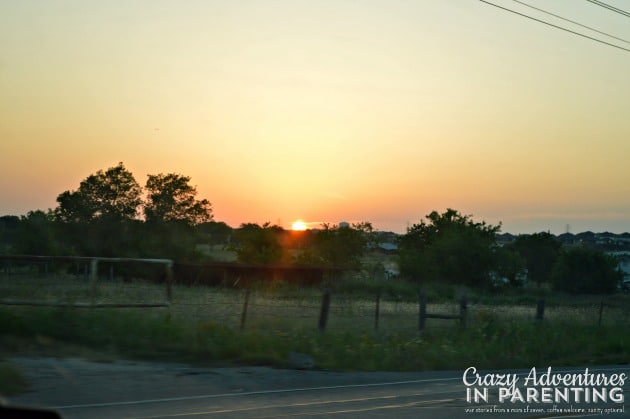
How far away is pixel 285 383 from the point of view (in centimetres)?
1291

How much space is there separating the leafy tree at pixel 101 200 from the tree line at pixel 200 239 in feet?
0.28

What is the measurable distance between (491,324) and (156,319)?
10.7m

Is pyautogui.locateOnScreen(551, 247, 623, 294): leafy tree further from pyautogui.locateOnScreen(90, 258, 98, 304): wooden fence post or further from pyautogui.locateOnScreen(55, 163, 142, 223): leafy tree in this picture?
pyautogui.locateOnScreen(90, 258, 98, 304): wooden fence post

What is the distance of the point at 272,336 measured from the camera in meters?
16.8

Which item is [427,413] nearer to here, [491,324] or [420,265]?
[491,324]

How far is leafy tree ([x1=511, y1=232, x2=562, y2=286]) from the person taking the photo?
328 feet

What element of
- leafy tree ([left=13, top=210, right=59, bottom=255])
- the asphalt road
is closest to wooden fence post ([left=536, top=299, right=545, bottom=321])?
the asphalt road

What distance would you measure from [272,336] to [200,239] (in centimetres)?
5615

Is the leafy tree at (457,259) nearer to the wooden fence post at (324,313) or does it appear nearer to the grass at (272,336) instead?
the grass at (272,336)

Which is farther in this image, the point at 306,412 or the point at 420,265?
the point at 420,265

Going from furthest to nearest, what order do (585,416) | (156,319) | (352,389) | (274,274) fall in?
(274,274), (156,319), (352,389), (585,416)

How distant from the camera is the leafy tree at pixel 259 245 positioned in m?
57.3

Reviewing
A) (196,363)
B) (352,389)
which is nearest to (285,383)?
(352,389)

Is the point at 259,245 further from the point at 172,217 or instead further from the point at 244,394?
the point at 244,394
